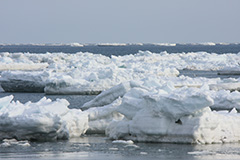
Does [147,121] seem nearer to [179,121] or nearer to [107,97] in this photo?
[179,121]

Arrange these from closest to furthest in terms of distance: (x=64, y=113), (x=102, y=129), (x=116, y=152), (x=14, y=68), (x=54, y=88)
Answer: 1. (x=116, y=152)
2. (x=64, y=113)
3. (x=102, y=129)
4. (x=54, y=88)
5. (x=14, y=68)

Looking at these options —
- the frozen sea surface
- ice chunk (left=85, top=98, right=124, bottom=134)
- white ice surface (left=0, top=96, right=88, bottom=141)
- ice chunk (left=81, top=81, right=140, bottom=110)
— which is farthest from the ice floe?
ice chunk (left=81, top=81, right=140, bottom=110)

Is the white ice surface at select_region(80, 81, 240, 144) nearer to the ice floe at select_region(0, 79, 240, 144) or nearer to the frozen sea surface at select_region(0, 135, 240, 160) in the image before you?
the ice floe at select_region(0, 79, 240, 144)

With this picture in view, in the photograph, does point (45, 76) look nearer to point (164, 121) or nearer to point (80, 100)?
point (80, 100)

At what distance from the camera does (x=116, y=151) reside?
988 centimetres

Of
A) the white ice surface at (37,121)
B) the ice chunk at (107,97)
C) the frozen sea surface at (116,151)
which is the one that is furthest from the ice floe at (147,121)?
the ice chunk at (107,97)

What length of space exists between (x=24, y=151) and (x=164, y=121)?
2678 mm

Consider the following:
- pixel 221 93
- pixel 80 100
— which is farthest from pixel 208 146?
pixel 80 100

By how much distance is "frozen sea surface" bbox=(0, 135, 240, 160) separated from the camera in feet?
30.4

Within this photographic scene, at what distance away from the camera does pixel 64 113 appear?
11672 mm

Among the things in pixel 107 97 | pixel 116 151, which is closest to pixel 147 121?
pixel 116 151

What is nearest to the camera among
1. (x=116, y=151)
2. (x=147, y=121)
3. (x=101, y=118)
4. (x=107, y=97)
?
(x=116, y=151)

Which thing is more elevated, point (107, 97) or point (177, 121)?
point (177, 121)

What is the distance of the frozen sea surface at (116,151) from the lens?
9.27 metres
